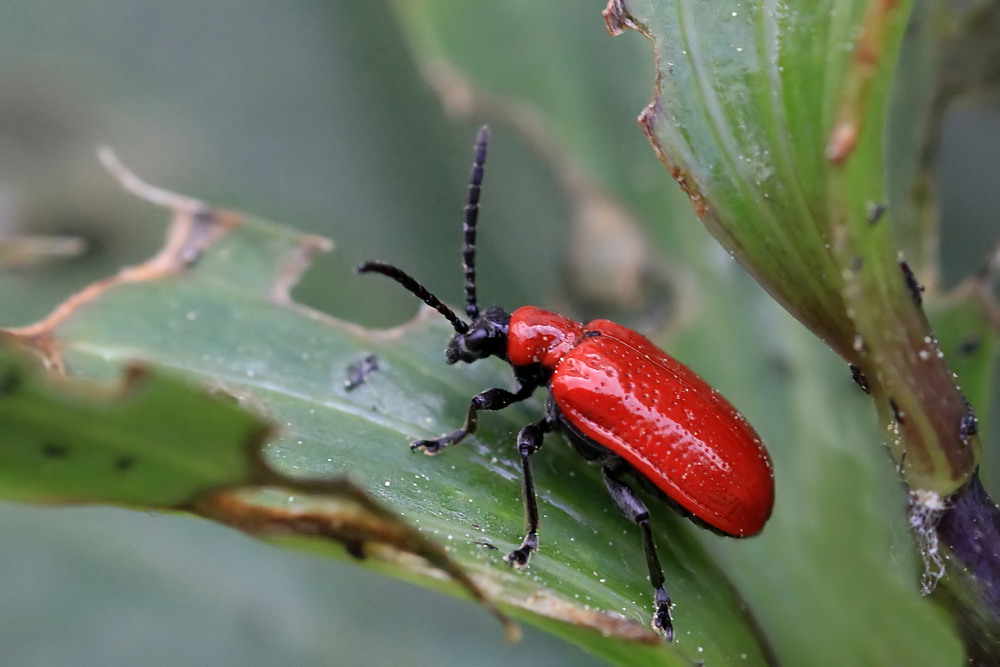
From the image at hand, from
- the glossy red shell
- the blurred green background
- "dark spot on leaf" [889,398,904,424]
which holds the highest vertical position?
"dark spot on leaf" [889,398,904,424]

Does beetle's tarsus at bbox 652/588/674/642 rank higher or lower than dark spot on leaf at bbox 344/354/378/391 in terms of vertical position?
higher

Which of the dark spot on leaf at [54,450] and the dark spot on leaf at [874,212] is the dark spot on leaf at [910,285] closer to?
the dark spot on leaf at [874,212]

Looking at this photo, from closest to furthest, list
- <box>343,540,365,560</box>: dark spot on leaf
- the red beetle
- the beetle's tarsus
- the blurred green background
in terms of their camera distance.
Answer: <box>343,540,365,560</box>: dark spot on leaf
the beetle's tarsus
the red beetle
the blurred green background

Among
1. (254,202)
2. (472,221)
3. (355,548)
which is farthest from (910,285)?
(254,202)

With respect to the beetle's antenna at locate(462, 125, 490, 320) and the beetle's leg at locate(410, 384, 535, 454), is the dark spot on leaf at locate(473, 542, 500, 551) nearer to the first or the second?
the beetle's leg at locate(410, 384, 535, 454)

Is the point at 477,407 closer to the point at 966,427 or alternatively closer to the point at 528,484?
the point at 528,484

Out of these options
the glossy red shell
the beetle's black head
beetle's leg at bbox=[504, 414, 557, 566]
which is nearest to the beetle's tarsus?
beetle's leg at bbox=[504, 414, 557, 566]

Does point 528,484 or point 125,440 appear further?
point 528,484
